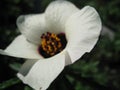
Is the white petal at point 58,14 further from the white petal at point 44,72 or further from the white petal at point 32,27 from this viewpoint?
the white petal at point 44,72

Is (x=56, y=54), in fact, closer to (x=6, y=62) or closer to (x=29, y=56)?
(x=29, y=56)

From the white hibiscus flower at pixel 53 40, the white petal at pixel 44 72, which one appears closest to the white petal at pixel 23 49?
the white hibiscus flower at pixel 53 40

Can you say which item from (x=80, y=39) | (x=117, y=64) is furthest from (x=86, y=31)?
(x=117, y=64)

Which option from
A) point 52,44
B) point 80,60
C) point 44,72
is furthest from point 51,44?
point 80,60

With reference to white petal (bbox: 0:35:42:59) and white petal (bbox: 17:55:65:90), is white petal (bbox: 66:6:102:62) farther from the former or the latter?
white petal (bbox: 0:35:42:59)

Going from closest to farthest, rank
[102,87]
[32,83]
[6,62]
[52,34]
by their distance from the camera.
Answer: [32,83]
[52,34]
[102,87]
[6,62]
